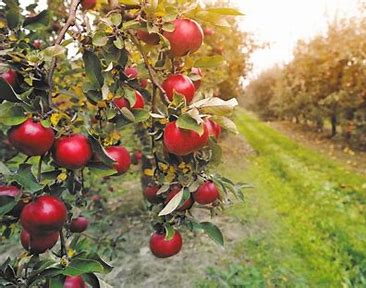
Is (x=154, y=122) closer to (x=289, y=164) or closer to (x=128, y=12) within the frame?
(x=128, y=12)

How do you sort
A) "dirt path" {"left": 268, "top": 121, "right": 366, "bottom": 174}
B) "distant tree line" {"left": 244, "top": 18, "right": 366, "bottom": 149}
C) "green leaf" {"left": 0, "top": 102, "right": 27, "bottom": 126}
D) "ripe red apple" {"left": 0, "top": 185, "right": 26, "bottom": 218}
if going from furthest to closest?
"distant tree line" {"left": 244, "top": 18, "right": 366, "bottom": 149} → "dirt path" {"left": 268, "top": 121, "right": 366, "bottom": 174} → "ripe red apple" {"left": 0, "top": 185, "right": 26, "bottom": 218} → "green leaf" {"left": 0, "top": 102, "right": 27, "bottom": 126}

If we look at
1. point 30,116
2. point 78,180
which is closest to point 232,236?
point 78,180

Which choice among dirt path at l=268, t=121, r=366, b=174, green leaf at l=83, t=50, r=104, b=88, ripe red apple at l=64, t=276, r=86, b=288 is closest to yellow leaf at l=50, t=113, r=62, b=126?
green leaf at l=83, t=50, r=104, b=88

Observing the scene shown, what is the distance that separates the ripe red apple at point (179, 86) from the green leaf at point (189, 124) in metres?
0.09

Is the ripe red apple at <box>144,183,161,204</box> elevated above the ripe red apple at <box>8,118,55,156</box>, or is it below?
below

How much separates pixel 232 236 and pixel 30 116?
4142mm

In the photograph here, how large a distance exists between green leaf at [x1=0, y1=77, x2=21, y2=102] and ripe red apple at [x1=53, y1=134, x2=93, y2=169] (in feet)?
0.36

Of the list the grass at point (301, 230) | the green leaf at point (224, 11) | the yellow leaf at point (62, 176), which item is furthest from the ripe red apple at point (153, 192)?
the grass at point (301, 230)

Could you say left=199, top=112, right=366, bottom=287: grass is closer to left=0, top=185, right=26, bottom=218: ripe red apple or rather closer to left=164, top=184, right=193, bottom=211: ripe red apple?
left=164, top=184, right=193, bottom=211: ripe red apple

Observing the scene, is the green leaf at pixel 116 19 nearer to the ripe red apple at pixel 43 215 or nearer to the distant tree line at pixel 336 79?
→ the ripe red apple at pixel 43 215

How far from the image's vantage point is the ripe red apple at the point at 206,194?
3.06 feet

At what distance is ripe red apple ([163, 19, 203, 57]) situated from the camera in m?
0.80

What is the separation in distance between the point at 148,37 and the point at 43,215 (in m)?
0.41

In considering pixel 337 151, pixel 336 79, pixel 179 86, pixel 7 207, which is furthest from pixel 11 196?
pixel 336 79
